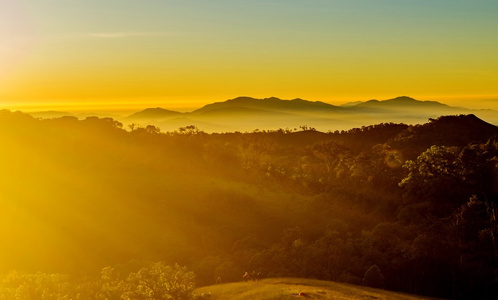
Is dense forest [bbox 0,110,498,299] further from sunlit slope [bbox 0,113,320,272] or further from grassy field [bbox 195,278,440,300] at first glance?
grassy field [bbox 195,278,440,300]

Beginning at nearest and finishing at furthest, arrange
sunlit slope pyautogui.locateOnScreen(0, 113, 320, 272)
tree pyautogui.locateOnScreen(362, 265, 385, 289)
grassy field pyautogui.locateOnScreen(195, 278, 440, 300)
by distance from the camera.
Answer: grassy field pyautogui.locateOnScreen(195, 278, 440, 300), tree pyautogui.locateOnScreen(362, 265, 385, 289), sunlit slope pyautogui.locateOnScreen(0, 113, 320, 272)

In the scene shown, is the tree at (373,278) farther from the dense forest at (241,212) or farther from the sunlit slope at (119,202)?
the sunlit slope at (119,202)

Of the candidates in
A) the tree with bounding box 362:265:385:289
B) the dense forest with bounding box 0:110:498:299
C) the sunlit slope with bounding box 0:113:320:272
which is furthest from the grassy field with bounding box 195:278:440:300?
the sunlit slope with bounding box 0:113:320:272

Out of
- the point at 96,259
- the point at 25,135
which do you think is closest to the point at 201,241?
the point at 96,259

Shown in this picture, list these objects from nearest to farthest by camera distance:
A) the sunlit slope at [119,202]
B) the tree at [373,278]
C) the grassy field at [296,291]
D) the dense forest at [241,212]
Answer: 1. the grassy field at [296,291]
2. the tree at [373,278]
3. the dense forest at [241,212]
4. the sunlit slope at [119,202]

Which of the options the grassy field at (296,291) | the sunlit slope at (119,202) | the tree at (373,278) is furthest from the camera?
the sunlit slope at (119,202)

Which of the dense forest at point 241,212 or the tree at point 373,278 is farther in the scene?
the dense forest at point 241,212


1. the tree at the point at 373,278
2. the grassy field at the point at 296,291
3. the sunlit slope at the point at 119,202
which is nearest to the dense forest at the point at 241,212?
the tree at the point at 373,278

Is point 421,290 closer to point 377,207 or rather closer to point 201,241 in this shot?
point 377,207
